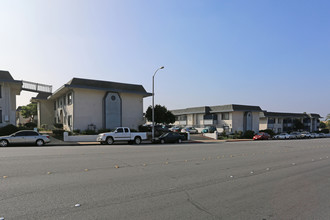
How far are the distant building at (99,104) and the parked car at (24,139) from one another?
893cm

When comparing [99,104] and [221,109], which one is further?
[221,109]

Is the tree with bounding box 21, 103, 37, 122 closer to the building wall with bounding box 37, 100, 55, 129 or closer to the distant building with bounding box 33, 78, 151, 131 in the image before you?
the building wall with bounding box 37, 100, 55, 129

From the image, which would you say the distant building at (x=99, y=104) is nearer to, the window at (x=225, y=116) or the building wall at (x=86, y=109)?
the building wall at (x=86, y=109)

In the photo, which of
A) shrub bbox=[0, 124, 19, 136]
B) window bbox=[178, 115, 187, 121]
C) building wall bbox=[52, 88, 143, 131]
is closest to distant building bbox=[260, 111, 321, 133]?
window bbox=[178, 115, 187, 121]

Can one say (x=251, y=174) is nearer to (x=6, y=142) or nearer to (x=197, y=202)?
(x=197, y=202)

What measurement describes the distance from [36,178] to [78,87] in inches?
874

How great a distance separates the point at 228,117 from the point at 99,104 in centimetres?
3165

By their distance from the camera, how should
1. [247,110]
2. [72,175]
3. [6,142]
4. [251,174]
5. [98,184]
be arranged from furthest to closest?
[247,110]
[6,142]
[251,174]
[72,175]
[98,184]

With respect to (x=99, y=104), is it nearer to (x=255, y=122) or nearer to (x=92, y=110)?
(x=92, y=110)

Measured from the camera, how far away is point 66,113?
31.1 metres

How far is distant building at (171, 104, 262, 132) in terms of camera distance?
49.6 m

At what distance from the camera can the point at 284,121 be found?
67375 mm

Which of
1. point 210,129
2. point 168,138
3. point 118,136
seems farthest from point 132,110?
point 210,129

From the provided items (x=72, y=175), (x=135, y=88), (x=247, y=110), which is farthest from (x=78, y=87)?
(x=247, y=110)
